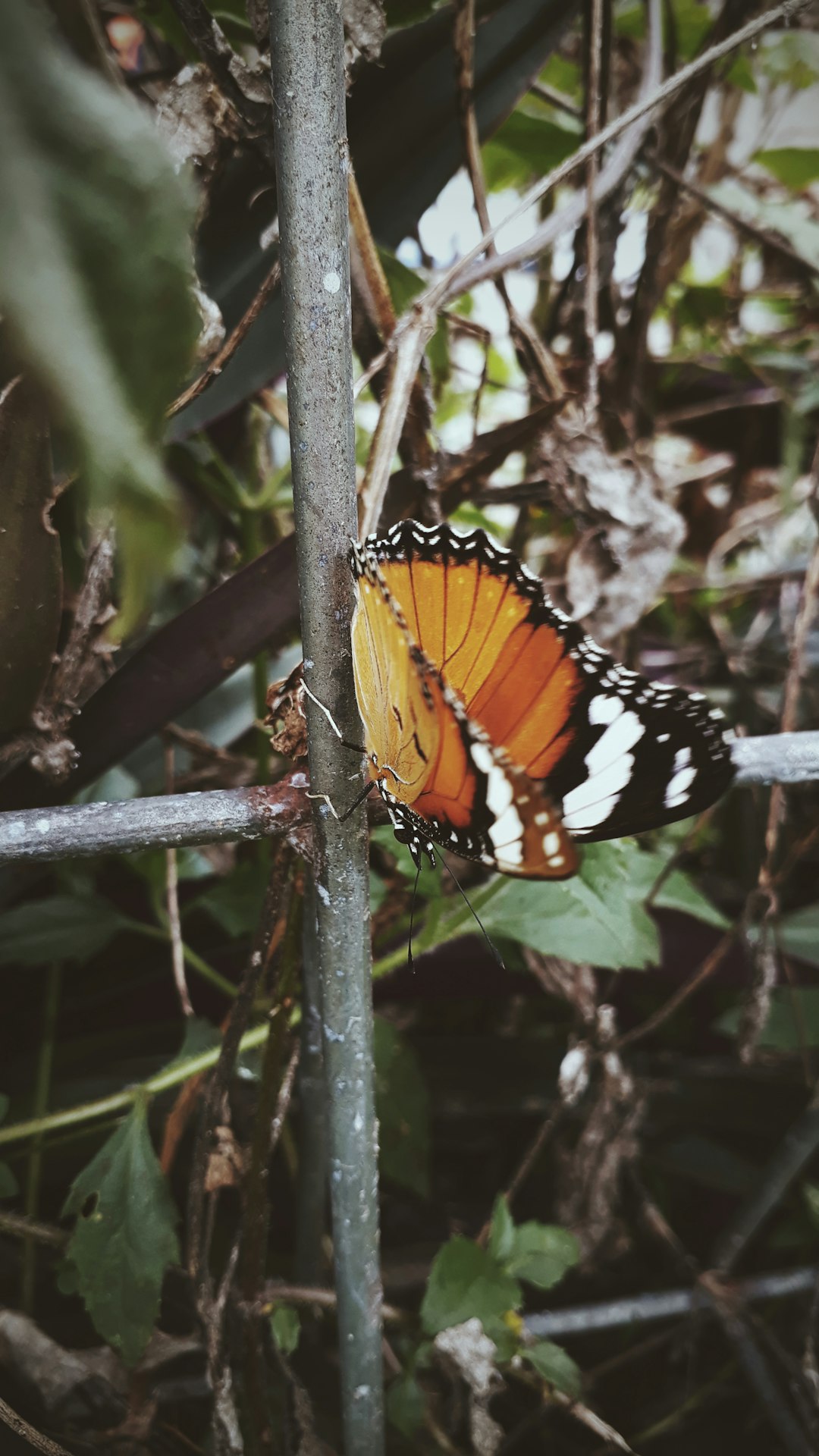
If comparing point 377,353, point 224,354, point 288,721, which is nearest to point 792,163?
point 377,353

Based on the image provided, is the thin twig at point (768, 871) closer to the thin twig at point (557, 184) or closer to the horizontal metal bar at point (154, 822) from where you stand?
the thin twig at point (557, 184)

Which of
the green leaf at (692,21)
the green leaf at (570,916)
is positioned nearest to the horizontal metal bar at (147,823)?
the green leaf at (570,916)

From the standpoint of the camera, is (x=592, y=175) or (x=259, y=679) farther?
(x=259, y=679)

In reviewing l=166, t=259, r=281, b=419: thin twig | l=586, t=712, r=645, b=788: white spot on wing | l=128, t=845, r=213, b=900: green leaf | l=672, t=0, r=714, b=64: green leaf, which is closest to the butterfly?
l=586, t=712, r=645, b=788: white spot on wing

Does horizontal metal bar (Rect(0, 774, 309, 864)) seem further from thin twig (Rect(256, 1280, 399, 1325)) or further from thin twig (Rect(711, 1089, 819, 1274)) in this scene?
thin twig (Rect(711, 1089, 819, 1274))

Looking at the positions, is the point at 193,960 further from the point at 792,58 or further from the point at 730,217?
the point at 792,58

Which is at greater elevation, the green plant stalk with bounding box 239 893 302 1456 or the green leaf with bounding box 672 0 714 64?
the green leaf with bounding box 672 0 714 64
